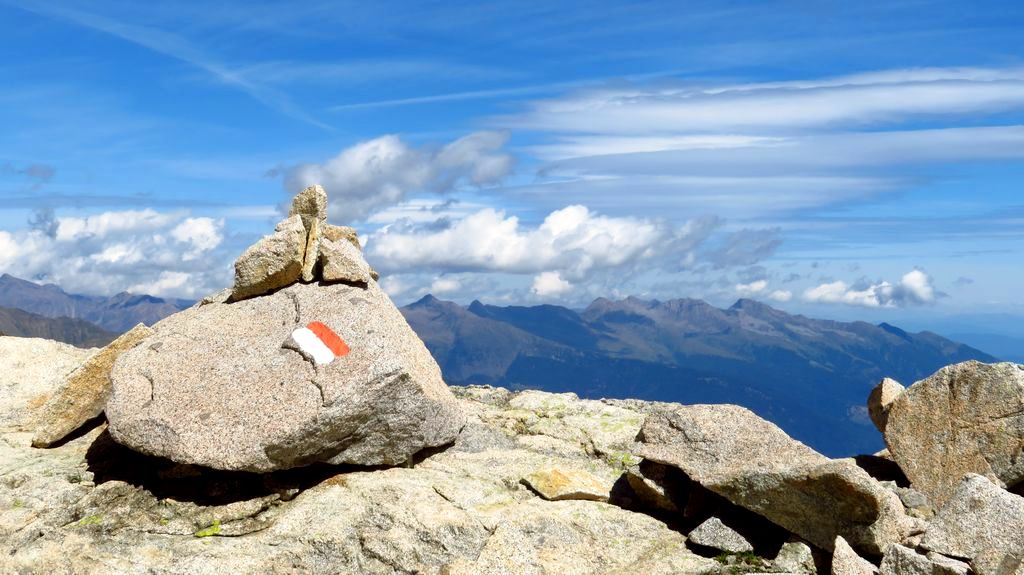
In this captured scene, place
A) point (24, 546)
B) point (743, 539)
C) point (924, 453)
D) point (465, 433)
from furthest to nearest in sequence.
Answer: point (465, 433), point (924, 453), point (743, 539), point (24, 546)

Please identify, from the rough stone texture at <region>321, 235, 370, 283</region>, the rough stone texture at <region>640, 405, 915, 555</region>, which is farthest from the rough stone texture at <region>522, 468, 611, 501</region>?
the rough stone texture at <region>321, 235, 370, 283</region>

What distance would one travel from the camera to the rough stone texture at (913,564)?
15.1 metres

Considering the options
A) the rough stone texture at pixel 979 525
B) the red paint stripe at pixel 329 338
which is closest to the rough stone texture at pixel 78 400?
the red paint stripe at pixel 329 338

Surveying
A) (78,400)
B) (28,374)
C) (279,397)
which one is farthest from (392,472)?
(28,374)

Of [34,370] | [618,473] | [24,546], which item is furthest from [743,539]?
[34,370]

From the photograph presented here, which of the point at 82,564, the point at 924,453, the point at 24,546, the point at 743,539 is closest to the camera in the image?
the point at 82,564

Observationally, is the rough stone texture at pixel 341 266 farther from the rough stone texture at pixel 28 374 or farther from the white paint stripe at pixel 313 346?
the rough stone texture at pixel 28 374

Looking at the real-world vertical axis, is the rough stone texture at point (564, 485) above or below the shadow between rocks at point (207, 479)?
below

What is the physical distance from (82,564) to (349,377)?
688 centimetres

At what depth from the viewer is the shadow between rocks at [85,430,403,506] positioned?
63.8ft

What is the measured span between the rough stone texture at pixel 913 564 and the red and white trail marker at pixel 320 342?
13253 millimetres

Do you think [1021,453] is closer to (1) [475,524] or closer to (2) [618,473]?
(2) [618,473]

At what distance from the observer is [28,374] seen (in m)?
27.9

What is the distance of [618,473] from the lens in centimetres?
2295
